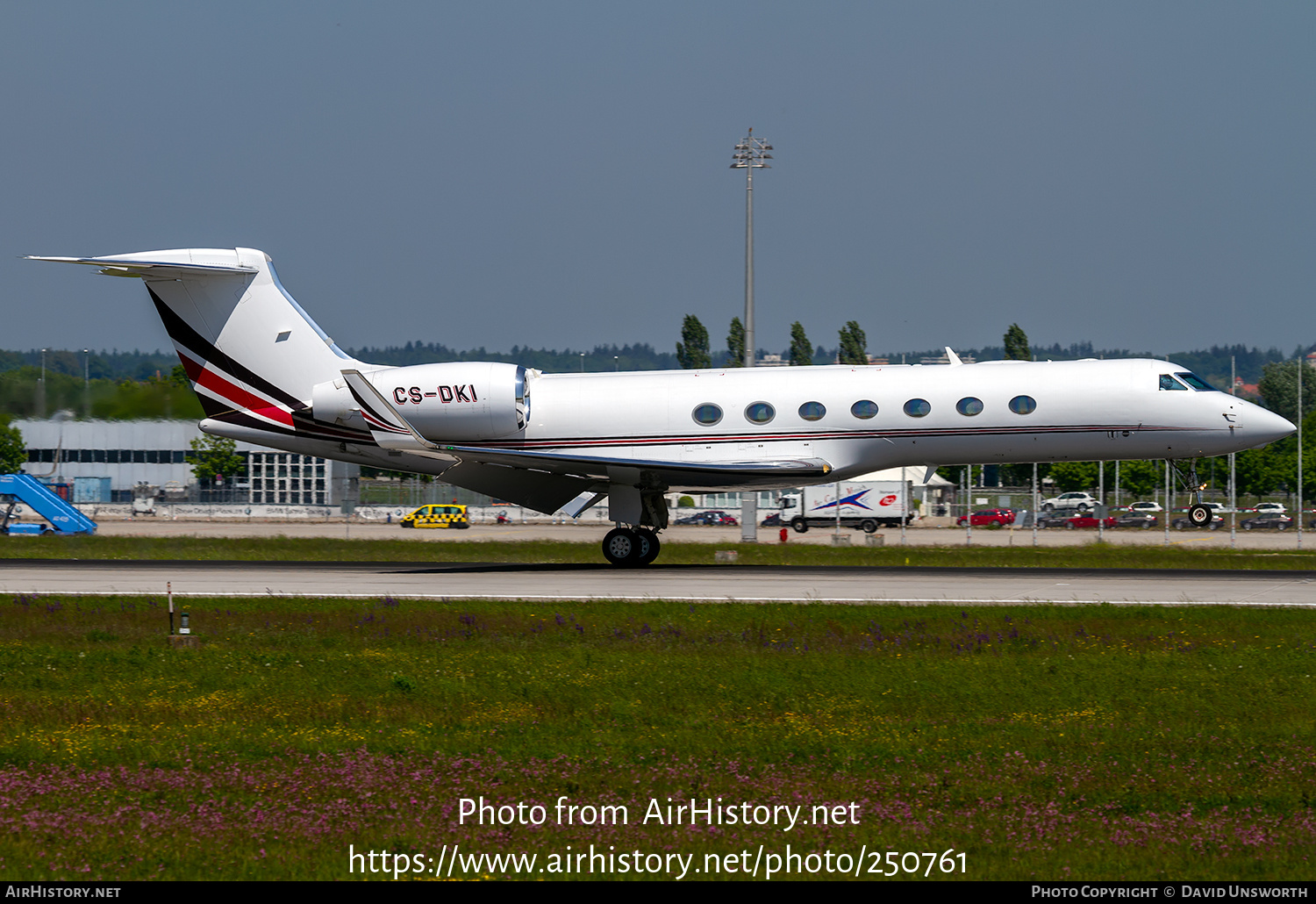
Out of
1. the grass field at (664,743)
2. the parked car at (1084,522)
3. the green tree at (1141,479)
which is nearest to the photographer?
the grass field at (664,743)

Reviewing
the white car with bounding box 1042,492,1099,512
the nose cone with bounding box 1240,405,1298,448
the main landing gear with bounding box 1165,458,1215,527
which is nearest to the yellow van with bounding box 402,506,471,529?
the white car with bounding box 1042,492,1099,512

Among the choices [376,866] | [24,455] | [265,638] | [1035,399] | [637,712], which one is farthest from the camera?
[24,455]

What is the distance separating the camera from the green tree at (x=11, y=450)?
55278 mm

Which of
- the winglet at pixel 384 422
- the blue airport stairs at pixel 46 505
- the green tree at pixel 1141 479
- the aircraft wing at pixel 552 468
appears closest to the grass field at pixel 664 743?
the aircraft wing at pixel 552 468

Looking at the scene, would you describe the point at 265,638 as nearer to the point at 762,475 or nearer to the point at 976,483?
the point at 762,475

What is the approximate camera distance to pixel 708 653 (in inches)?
563

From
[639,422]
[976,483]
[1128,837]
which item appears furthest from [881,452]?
[976,483]

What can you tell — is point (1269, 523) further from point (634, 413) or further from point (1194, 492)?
point (634, 413)

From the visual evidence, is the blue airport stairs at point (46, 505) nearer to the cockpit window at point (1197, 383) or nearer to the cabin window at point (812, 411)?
the cabin window at point (812, 411)

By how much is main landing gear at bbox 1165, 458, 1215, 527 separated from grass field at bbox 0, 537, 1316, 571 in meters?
3.41

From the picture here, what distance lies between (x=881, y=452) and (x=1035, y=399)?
3.13m

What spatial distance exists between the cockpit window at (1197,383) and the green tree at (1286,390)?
3228 inches

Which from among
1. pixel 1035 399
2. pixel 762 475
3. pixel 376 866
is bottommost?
pixel 376 866

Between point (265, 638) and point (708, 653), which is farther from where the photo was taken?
point (265, 638)
